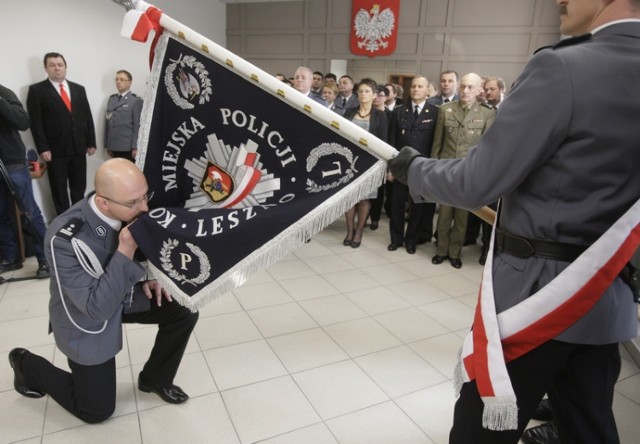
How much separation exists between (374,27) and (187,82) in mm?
6513

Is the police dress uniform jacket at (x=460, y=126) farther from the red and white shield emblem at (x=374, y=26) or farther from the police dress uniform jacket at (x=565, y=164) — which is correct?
the red and white shield emblem at (x=374, y=26)

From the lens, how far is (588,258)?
97cm

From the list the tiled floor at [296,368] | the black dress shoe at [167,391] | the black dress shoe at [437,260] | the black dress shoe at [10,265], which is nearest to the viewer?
the tiled floor at [296,368]

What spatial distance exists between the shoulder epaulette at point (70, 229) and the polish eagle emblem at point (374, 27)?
6719 millimetres

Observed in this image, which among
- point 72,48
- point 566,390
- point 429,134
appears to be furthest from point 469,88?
point 72,48

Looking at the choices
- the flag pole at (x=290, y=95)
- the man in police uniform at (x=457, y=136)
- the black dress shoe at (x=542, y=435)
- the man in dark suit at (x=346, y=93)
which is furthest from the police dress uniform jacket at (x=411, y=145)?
the flag pole at (x=290, y=95)

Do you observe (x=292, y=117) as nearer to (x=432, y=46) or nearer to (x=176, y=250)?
(x=176, y=250)

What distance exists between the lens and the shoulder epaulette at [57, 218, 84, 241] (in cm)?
150

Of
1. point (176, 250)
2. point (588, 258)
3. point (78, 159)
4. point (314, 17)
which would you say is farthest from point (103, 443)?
point (314, 17)

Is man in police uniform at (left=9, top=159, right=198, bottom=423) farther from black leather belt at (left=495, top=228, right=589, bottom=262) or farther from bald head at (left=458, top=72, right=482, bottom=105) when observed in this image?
bald head at (left=458, top=72, right=482, bottom=105)

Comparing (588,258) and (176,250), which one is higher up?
(588,258)

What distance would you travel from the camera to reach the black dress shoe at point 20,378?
188 cm

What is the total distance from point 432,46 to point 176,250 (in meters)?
6.66

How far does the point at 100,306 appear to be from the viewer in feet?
4.98
